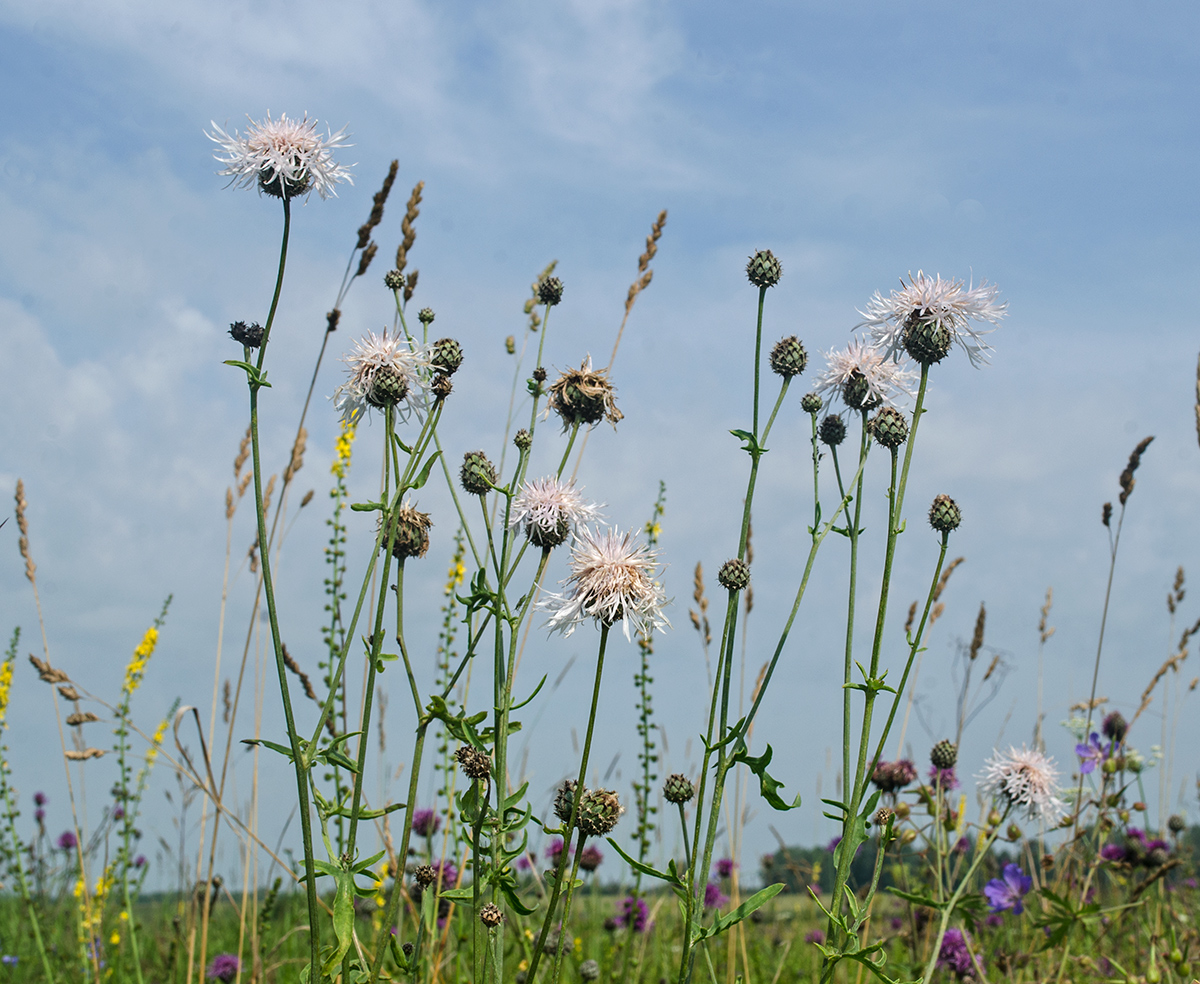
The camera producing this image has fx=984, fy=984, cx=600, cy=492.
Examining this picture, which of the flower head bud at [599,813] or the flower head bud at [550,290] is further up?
the flower head bud at [550,290]

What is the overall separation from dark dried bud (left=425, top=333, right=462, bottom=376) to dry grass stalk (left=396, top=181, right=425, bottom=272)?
2.13ft

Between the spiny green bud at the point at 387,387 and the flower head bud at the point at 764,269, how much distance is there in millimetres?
1212

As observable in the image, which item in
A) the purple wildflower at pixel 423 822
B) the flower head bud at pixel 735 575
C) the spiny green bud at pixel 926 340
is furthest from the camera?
the purple wildflower at pixel 423 822

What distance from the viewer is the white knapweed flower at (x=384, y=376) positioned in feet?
9.48

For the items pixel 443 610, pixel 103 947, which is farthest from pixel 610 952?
pixel 103 947

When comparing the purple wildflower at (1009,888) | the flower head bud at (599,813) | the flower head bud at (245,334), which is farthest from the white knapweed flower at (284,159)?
the purple wildflower at (1009,888)

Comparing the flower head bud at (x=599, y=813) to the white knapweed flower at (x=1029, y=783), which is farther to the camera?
the white knapweed flower at (x=1029, y=783)

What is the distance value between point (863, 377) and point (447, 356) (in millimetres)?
1484

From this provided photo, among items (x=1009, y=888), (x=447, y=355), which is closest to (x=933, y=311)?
(x=447, y=355)

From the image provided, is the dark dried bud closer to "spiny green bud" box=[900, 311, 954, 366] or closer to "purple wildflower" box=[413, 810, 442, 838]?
"spiny green bud" box=[900, 311, 954, 366]

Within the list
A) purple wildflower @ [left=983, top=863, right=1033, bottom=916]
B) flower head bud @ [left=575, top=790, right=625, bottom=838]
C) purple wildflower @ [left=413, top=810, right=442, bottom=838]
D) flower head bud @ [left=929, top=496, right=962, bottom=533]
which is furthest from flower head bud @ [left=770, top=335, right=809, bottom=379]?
purple wildflower @ [left=983, top=863, right=1033, bottom=916]

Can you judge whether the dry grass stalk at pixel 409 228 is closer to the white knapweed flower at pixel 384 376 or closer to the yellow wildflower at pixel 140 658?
the white knapweed flower at pixel 384 376

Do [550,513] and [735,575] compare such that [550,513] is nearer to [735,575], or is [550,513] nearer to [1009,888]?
[735,575]

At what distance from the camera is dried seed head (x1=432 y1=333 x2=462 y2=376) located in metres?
2.94
